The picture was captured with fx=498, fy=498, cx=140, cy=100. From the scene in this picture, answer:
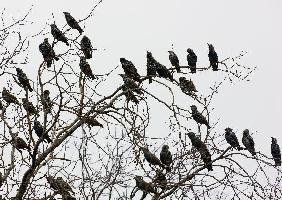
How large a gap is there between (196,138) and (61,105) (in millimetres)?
2609

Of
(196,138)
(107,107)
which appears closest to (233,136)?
(196,138)

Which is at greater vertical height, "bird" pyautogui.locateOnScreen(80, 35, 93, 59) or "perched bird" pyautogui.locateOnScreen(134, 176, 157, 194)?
"bird" pyautogui.locateOnScreen(80, 35, 93, 59)

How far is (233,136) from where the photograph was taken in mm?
7172

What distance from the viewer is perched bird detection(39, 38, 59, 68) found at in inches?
214

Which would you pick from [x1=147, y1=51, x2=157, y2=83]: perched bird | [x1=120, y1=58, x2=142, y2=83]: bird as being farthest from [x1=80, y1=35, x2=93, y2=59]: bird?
[x1=147, y1=51, x2=157, y2=83]: perched bird

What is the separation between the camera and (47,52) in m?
6.28

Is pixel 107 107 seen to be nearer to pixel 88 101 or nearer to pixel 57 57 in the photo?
pixel 88 101

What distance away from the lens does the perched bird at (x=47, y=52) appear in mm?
5441

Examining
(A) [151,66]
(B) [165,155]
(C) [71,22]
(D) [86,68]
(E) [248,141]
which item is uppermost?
(C) [71,22]

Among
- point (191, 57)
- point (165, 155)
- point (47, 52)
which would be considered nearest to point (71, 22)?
point (47, 52)

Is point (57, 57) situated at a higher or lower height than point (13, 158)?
higher

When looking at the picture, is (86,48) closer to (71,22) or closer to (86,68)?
(86,68)

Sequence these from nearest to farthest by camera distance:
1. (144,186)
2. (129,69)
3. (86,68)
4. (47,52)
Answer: (144,186) → (86,68) → (47,52) → (129,69)

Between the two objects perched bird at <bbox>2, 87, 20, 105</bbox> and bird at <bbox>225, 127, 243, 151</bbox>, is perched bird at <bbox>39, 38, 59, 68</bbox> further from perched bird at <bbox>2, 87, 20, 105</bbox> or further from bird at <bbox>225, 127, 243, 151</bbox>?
bird at <bbox>225, 127, 243, 151</bbox>
